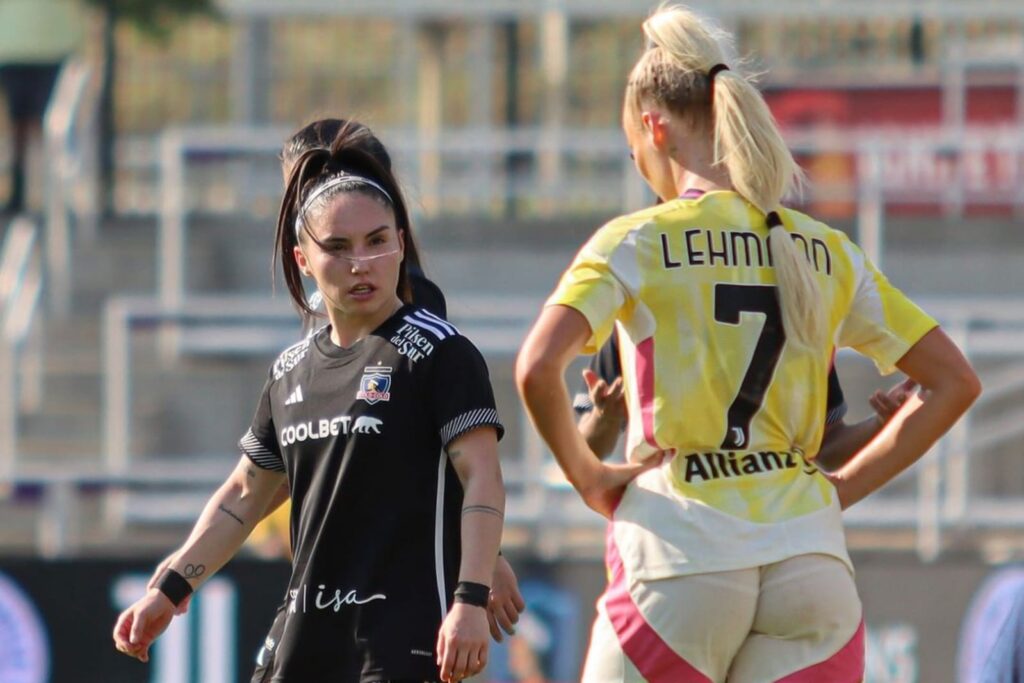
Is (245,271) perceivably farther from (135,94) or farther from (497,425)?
(135,94)

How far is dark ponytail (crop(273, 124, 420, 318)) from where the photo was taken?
363 centimetres

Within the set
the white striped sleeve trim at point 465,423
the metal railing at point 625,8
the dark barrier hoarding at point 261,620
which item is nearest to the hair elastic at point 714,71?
the white striped sleeve trim at point 465,423

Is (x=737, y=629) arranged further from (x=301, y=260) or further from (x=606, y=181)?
(x=606, y=181)

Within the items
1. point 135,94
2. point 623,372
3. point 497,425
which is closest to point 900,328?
point 623,372

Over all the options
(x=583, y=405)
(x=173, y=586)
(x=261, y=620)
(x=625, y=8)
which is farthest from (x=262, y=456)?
(x=625, y=8)

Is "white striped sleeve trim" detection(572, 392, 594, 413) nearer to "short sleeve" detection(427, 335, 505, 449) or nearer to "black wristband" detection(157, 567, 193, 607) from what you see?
"short sleeve" detection(427, 335, 505, 449)

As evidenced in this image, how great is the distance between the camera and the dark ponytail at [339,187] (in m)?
3.63

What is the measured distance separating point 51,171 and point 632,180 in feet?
14.8

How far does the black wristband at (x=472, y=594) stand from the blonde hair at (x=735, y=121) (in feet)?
2.37

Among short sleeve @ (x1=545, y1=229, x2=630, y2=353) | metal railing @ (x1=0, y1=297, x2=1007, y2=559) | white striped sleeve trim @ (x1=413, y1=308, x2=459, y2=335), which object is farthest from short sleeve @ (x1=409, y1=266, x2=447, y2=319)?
metal railing @ (x1=0, y1=297, x2=1007, y2=559)

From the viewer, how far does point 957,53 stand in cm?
1683

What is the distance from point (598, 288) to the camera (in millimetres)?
3318

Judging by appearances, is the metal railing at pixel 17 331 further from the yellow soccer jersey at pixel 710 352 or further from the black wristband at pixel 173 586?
the yellow soccer jersey at pixel 710 352

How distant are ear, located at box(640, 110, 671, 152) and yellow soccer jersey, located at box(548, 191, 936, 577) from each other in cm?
15
